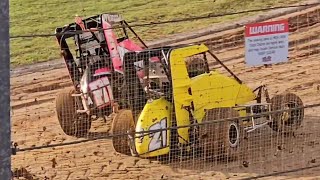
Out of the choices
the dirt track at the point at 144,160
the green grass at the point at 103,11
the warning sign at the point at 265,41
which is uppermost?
the green grass at the point at 103,11

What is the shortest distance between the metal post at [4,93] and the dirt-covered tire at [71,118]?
6.24 meters

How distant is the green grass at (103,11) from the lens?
16094mm

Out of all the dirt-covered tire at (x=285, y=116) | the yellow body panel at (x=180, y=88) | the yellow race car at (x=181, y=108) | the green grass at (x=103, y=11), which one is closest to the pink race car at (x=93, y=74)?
the yellow race car at (x=181, y=108)

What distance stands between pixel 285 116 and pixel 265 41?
6.78 feet

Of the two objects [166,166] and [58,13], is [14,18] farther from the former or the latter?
[166,166]

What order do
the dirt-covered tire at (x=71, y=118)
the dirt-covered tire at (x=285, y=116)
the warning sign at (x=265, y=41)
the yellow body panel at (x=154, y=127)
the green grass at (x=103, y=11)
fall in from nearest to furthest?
the warning sign at (x=265, y=41), the yellow body panel at (x=154, y=127), the dirt-covered tire at (x=285, y=116), the dirt-covered tire at (x=71, y=118), the green grass at (x=103, y=11)

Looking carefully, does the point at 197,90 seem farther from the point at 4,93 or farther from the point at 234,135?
the point at 4,93

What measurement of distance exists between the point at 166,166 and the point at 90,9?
915cm

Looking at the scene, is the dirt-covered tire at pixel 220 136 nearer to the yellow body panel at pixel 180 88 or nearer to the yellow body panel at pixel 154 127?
the yellow body panel at pixel 180 88

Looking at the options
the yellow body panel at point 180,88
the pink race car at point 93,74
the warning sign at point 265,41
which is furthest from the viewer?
the pink race car at point 93,74

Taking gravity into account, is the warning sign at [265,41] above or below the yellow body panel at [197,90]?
above

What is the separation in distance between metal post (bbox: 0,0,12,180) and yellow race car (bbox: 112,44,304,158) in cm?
446

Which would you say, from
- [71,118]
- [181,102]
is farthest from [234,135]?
[71,118]

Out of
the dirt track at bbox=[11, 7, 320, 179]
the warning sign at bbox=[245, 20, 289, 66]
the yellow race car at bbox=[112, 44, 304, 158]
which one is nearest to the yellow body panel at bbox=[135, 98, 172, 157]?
the yellow race car at bbox=[112, 44, 304, 158]
